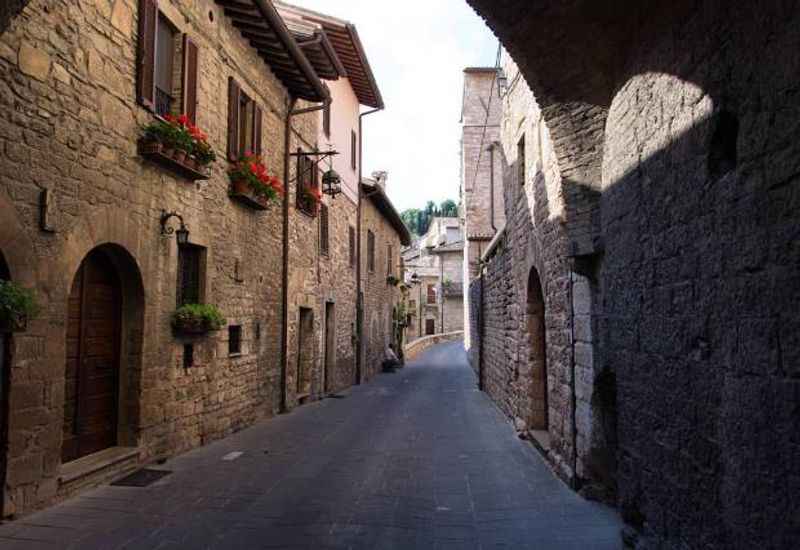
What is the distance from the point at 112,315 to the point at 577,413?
183 inches

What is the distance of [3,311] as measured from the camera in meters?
4.41

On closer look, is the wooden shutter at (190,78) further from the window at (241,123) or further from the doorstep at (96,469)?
the doorstep at (96,469)

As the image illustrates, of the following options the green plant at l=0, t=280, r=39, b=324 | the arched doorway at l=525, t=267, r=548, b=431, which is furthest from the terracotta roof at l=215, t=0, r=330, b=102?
the green plant at l=0, t=280, r=39, b=324

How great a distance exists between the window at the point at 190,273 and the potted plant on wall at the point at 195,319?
28 cm

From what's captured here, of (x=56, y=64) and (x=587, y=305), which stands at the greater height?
(x=56, y=64)

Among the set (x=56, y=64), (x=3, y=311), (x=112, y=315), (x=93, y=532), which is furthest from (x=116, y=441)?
(x=56, y=64)

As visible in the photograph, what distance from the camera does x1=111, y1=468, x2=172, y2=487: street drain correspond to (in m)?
5.95

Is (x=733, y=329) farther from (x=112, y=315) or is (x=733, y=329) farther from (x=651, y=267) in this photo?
(x=112, y=315)

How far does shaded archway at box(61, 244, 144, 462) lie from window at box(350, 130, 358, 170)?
1146 cm

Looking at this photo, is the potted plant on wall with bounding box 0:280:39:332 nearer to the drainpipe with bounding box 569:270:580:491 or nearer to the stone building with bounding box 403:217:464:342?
the drainpipe with bounding box 569:270:580:491

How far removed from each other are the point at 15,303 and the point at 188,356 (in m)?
3.36

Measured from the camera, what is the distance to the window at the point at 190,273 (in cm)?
790

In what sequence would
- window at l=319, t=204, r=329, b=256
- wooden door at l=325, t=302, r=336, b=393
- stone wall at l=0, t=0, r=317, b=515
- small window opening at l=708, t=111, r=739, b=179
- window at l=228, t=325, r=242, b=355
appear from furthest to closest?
wooden door at l=325, t=302, r=336, b=393 < window at l=319, t=204, r=329, b=256 < window at l=228, t=325, r=242, b=355 < stone wall at l=0, t=0, r=317, b=515 < small window opening at l=708, t=111, r=739, b=179

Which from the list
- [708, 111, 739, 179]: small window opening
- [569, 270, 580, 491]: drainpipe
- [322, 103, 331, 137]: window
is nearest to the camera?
[708, 111, 739, 179]: small window opening
